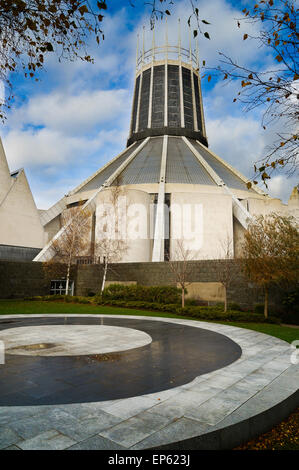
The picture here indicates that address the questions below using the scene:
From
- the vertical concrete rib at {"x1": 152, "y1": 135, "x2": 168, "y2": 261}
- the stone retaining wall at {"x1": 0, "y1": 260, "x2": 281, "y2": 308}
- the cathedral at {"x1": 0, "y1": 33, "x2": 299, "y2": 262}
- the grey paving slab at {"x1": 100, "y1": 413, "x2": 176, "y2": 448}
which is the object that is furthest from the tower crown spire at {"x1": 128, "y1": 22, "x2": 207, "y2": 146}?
the grey paving slab at {"x1": 100, "y1": 413, "x2": 176, "y2": 448}

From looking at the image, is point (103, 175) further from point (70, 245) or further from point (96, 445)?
point (96, 445)

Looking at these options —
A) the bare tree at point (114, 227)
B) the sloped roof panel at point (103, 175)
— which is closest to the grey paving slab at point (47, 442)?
the bare tree at point (114, 227)

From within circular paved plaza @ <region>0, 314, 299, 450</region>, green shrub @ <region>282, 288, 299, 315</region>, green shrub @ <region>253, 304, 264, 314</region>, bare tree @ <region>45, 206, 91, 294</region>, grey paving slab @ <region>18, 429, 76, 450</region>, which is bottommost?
circular paved plaza @ <region>0, 314, 299, 450</region>

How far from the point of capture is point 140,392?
13.7 feet

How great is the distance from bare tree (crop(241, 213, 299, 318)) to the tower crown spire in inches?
1438

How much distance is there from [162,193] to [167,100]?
2403cm

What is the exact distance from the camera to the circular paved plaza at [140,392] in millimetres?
2877

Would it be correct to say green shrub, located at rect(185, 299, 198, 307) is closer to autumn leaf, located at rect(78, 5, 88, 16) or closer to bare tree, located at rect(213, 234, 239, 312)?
bare tree, located at rect(213, 234, 239, 312)

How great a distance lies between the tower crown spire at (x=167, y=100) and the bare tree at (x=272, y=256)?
36.5 meters

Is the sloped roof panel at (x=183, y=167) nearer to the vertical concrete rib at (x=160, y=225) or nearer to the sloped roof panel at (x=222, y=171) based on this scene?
the vertical concrete rib at (x=160, y=225)

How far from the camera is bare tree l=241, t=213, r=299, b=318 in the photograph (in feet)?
43.2

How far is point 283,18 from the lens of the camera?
391cm

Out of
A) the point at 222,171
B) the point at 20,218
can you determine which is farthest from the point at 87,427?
the point at 222,171
